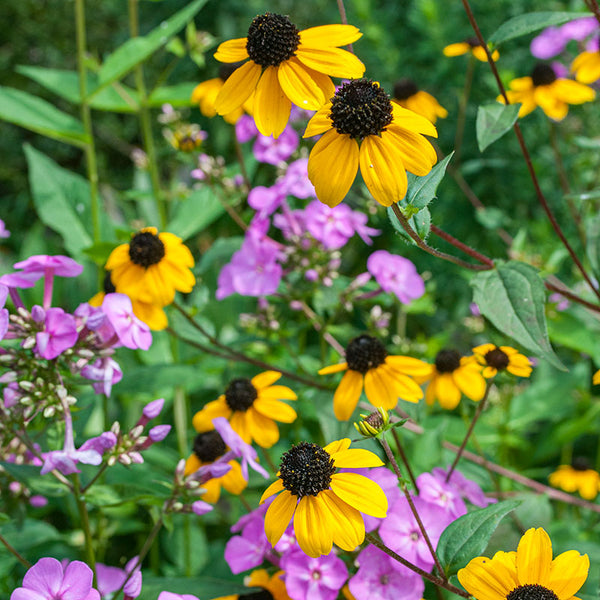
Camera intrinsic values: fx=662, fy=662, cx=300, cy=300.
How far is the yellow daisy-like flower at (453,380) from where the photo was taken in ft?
3.47

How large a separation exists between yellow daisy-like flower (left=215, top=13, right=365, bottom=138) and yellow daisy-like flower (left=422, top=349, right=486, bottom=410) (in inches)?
19.0

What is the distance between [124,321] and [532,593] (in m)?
0.60

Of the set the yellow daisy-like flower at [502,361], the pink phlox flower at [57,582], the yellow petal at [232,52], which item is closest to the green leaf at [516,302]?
the yellow daisy-like flower at [502,361]

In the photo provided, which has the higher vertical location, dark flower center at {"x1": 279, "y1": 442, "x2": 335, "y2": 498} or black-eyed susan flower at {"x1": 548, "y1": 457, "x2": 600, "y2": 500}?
dark flower center at {"x1": 279, "y1": 442, "x2": 335, "y2": 498}

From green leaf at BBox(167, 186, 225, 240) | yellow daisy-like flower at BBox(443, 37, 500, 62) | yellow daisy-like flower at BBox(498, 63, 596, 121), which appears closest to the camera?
yellow daisy-like flower at BBox(443, 37, 500, 62)

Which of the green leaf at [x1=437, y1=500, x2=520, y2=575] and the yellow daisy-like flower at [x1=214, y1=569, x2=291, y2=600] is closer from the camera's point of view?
the green leaf at [x1=437, y1=500, x2=520, y2=575]

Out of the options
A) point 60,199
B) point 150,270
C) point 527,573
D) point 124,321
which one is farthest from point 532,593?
point 60,199

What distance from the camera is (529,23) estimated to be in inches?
37.8

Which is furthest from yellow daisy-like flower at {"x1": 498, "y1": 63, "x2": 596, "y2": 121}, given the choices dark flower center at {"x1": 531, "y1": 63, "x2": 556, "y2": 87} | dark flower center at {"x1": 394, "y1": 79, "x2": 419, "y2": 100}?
dark flower center at {"x1": 394, "y1": 79, "x2": 419, "y2": 100}

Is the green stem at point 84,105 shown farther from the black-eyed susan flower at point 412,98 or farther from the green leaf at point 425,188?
the green leaf at point 425,188

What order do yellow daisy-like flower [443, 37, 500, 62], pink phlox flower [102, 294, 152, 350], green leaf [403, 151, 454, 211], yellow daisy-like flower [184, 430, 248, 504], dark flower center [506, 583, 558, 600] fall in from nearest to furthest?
dark flower center [506, 583, 558, 600] < green leaf [403, 151, 454, 211] < pink phlox flower [102, 294, 152, 350] < yellow daisy-like flower [184, 430, 248, 504] < yellow daisy-like flower [443, 37, 500, 62]

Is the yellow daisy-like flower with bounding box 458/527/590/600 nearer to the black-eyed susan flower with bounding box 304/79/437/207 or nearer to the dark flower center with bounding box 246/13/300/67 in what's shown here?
the black-eyed susan flower with bounding box 304/79/437/207

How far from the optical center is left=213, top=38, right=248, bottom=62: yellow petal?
2.77 feet

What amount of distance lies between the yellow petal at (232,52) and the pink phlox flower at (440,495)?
620mm
